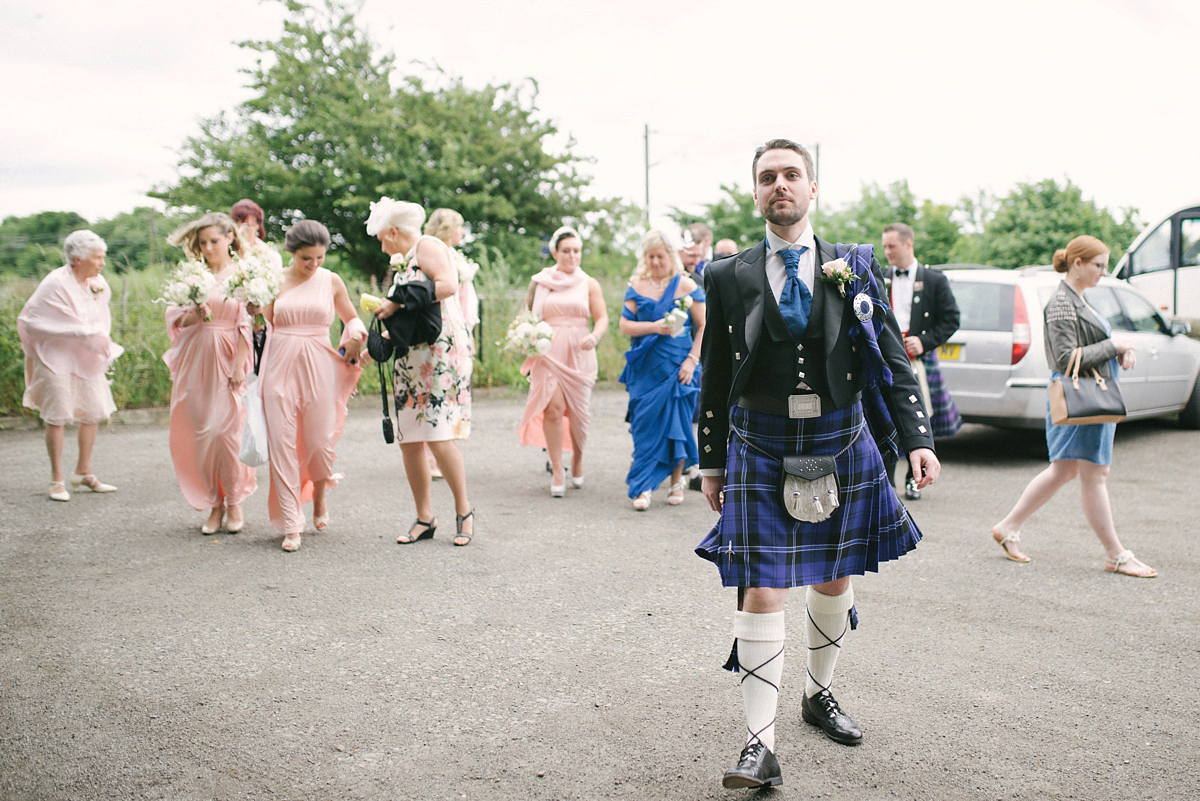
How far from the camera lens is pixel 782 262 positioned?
318 centimetres

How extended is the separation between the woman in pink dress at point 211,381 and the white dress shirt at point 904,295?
5065mm

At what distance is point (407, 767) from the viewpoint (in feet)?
10.5

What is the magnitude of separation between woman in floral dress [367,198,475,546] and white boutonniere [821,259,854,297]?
3.46 metres

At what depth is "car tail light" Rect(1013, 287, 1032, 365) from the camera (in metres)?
9.19

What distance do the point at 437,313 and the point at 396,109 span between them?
20.9m

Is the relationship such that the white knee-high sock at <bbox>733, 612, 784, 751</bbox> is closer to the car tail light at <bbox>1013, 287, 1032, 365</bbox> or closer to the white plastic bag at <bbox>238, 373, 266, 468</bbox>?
the white plastic bag at <bbox>238, 373, 266, 468</bbox>

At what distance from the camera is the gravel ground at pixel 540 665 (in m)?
3.17

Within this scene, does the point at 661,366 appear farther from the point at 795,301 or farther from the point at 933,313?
the point at 795,301

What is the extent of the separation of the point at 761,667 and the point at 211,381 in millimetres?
4962

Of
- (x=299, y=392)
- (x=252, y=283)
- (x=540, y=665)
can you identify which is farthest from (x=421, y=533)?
(x=540, y=665)

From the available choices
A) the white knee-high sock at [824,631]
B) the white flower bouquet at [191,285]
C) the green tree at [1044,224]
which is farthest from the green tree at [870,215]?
the white knee-high sock at [824,631]

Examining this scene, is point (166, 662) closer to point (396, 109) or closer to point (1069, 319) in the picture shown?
point (1069, 319)

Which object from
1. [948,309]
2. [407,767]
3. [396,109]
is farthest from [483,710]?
[396,109]

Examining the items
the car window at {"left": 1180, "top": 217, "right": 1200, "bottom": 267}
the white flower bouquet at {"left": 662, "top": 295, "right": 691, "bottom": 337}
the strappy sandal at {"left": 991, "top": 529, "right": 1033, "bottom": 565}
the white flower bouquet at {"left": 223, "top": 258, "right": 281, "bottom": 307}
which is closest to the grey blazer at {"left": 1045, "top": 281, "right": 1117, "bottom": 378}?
the strappy sandal at {"left": 991, "top": 529, "right": 1033, "bottom": 565}
